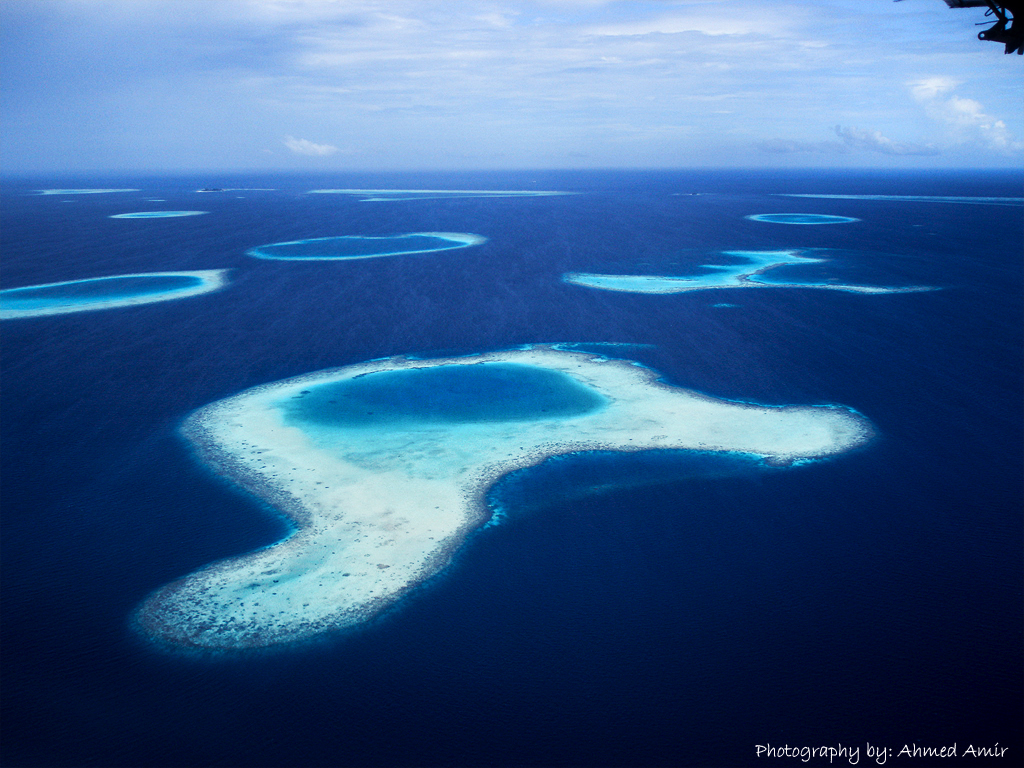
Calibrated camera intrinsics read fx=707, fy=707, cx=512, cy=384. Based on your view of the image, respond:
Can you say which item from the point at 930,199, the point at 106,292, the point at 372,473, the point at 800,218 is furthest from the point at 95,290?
the point at 930,199

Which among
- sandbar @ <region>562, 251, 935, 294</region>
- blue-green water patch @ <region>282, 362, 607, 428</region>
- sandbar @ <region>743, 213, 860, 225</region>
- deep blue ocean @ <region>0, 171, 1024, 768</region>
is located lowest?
deep blue ocean @ <region>0, 171, 1024, 768</region>

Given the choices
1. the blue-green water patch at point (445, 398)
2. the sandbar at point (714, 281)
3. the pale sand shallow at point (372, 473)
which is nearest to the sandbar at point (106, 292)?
the pale sand shallow at point (372, 473)

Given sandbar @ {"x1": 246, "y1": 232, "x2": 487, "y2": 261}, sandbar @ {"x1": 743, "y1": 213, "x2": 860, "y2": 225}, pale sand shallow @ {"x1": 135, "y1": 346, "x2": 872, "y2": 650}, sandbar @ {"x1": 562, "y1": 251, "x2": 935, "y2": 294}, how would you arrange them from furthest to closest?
sandbar @ {"x1": 743, "y1": 213, "x2": 860, "y2": 225}, sandbar @ {"x1": 246, "y1": 232, "x2": 487, "y2": 261}, sandbar @ {"x1": 562, "y1": 251, "x2": 935, "y2": 294}, pale sand shallow @ {"x1": 135, "y1": 346, "x2": 872, "y2": 650}

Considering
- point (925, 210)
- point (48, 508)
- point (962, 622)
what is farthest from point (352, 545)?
point (925, 210)

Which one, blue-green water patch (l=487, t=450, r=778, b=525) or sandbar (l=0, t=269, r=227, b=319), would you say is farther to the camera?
sandbar (l=0, t=269, r=227, b=319)

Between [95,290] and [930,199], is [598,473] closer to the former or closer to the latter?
Result: [95,290]

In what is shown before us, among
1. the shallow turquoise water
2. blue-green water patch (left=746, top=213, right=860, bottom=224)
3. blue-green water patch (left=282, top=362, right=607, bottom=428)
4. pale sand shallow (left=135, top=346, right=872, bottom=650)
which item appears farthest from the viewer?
blue-green water patch (left=746, top=213, right=860, bottom=224)

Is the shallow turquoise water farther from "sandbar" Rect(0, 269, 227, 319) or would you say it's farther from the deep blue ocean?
the deep blue ocean

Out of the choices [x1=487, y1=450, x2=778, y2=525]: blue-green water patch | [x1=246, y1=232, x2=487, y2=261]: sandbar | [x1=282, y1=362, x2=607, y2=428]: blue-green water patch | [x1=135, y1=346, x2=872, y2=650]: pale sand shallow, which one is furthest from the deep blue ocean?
[x1=246, y1=232, x2=487, y2=261]: sandbar
